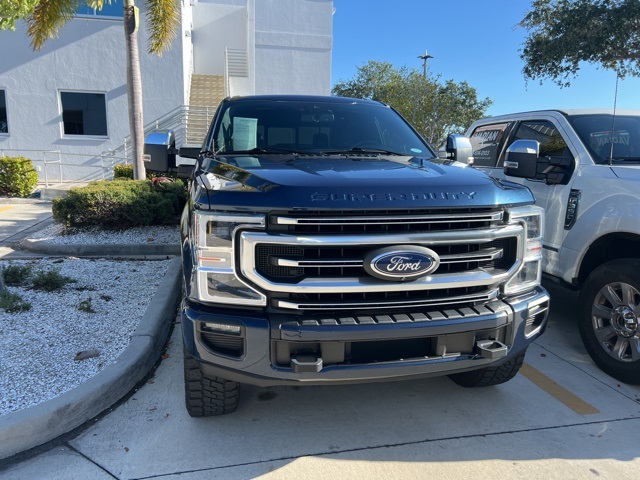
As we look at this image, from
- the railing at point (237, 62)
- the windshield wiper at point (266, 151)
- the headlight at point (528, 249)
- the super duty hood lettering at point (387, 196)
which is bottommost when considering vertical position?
the headlight at point (528, 249)

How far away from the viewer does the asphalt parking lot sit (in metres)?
2.57

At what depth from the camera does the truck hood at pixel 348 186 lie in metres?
2.39

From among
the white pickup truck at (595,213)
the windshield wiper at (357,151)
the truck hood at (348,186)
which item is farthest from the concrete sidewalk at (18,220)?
the white pickup truck at (595,213)

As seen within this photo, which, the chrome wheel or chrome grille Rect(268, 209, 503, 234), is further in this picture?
the chrome wheel

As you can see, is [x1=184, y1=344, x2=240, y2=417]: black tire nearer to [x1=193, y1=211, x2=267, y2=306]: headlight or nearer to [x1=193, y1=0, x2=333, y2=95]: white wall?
[x1=193, y1=211, x2=267, y2=306]: headlight

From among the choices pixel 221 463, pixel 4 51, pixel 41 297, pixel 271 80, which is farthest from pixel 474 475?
pixel 271 80

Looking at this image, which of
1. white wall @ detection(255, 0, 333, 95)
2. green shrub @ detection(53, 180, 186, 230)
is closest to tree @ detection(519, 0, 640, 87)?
white wall @ detection(255, 0, 333, 95)

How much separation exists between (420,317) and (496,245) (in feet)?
2.20

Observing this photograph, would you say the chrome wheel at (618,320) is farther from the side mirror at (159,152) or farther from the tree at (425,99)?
the tree at (425,99)

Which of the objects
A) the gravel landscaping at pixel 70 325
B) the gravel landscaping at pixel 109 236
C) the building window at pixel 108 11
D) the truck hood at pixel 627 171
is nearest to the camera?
the gravel landscaping at pixel 70 325

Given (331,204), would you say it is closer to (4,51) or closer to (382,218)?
(382,218)

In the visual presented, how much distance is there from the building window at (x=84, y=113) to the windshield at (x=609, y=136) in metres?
13.7

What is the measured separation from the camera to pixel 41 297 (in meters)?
4.66

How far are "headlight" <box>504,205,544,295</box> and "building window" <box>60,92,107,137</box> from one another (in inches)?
569
